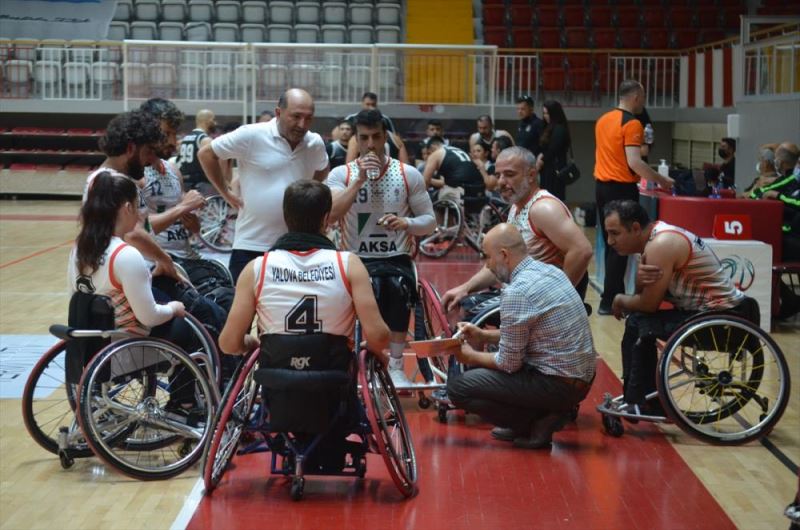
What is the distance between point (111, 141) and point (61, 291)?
4662mm

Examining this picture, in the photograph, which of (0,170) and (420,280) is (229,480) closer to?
(420,280)

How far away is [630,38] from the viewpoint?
17.8 meters

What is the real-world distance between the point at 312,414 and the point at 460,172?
726 cm

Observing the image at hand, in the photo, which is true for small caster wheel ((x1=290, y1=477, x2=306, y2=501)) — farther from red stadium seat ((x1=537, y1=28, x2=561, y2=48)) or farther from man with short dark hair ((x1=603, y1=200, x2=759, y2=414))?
red stadium seat ((x1=537, y1=28, x2=561, y2=48))

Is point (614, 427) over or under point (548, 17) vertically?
under

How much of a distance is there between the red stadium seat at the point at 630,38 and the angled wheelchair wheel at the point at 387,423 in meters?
14.3

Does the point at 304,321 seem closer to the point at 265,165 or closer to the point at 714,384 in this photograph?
the point at 265,165

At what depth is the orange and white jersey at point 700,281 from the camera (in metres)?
5.07

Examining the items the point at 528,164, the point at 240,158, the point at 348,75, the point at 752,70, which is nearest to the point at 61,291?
the point at 240,158

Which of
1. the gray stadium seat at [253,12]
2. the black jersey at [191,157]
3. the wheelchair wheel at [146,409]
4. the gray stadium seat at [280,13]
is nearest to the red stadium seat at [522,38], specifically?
the gray stadium seat at [280,13]

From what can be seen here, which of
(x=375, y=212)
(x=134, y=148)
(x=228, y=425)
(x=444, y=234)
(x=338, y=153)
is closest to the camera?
(x=228, y=425)

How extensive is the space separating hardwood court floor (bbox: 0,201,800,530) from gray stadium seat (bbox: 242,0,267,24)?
13392 mm

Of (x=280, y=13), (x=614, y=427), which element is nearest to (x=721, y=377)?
(x=614, y=427)

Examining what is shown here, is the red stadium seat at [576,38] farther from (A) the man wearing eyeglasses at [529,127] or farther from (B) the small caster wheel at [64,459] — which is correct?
(B) the small caster wheel at [64,459]
